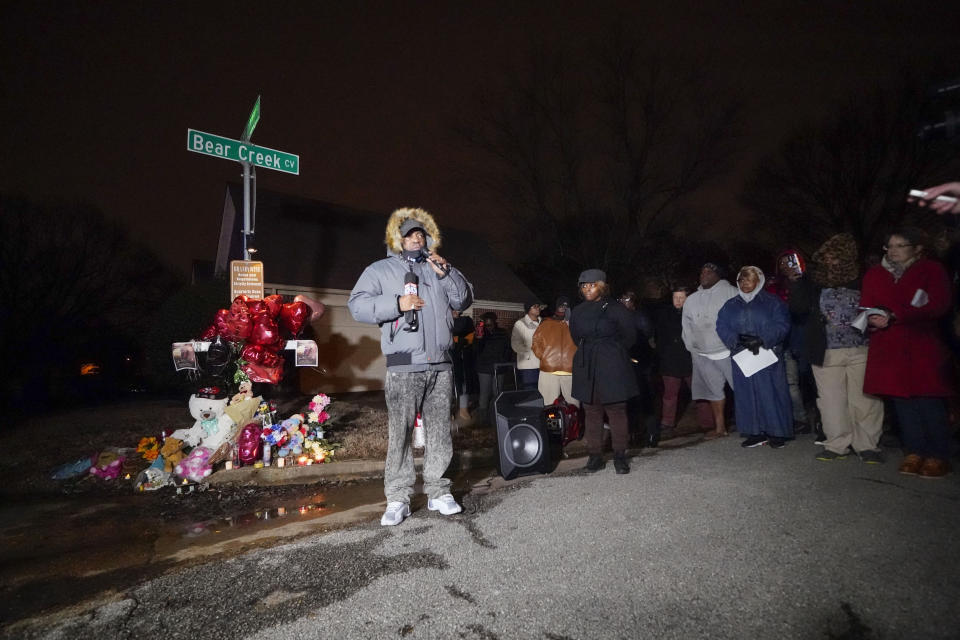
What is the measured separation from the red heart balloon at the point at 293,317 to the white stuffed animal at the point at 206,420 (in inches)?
47.8

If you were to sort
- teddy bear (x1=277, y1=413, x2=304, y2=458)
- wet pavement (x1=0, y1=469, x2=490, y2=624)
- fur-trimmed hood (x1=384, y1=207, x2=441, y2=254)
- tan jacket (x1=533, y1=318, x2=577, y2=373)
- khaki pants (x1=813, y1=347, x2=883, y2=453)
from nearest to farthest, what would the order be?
wet pavement (x1=0, y1=469, x2=490, y2=624) → fur-trimmed hood (x1=384, y1=207, x2=441, y2=254) → khaki pants (x1=813, y1=347, x2=883, y2=453) → teddy bear (x1=277, y1=413, x2=304, y2=458) → tan jacket (x1=533, y1=318, x2=577, y2=373)

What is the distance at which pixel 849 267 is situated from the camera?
4.89m

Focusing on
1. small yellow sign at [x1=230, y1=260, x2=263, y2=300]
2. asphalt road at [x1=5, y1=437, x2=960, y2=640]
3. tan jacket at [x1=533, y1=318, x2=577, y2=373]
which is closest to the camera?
asphalt road at [x1=5, y1=437, x2=960, y2=640]

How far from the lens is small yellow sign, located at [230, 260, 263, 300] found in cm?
702

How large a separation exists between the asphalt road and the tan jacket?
2.91 meters

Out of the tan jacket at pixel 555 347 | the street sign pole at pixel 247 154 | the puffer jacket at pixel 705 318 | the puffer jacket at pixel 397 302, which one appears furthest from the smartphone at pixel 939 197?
the street sign pole at pixel 247 154

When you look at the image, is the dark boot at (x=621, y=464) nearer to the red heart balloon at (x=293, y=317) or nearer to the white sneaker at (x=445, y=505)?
the white sneaker at (x=445, y=505)

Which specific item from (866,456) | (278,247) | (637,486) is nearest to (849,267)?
(866,456)

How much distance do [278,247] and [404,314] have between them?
1292cm

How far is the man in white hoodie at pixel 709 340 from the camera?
6.32m

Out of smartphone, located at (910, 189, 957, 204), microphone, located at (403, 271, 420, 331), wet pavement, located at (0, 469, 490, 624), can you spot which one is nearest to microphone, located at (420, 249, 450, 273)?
microphone, located at (403, 271, 420, 331)

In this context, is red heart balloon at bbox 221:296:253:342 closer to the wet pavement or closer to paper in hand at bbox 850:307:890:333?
the wet pavement

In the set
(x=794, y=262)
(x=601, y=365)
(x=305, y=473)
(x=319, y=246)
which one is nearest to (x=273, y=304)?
(x=305, y=473)

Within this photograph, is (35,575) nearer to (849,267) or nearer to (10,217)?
(849,267)
